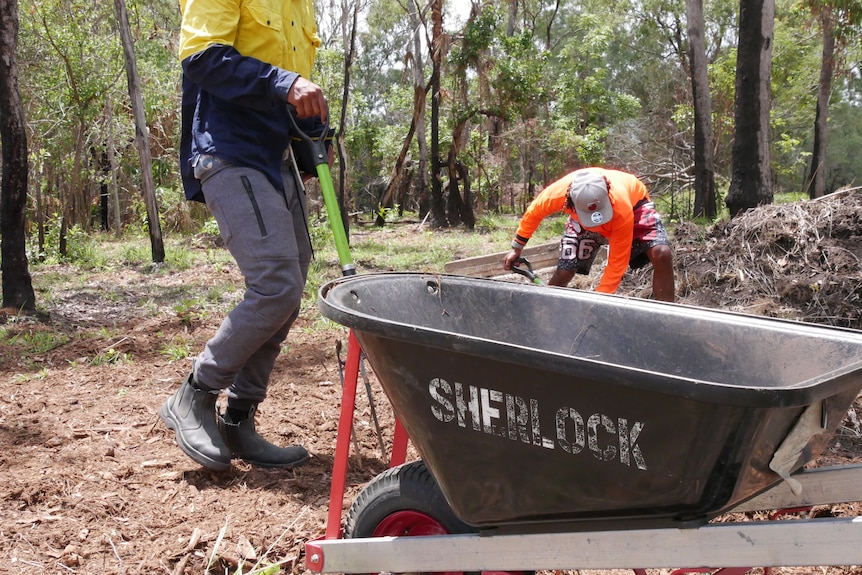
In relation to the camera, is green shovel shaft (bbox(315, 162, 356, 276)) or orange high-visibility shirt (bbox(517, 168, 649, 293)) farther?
orange high-visibility shirt (bbox(517, 168, 649, 293))

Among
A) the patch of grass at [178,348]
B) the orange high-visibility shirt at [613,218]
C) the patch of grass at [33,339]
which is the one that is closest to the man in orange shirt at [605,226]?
the orange high-visibility shirt at [613,218]

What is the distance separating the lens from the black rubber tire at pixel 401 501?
1947mm

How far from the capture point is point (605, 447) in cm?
157

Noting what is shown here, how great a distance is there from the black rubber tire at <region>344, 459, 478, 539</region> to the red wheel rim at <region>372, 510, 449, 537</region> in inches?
0.5

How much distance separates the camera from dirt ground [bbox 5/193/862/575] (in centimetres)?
239

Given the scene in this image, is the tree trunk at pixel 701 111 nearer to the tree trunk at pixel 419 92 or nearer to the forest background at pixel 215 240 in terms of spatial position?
the forest background at pixel 215 240

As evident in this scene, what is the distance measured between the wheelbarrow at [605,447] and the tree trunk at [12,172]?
16.3 feet

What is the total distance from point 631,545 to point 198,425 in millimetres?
1762

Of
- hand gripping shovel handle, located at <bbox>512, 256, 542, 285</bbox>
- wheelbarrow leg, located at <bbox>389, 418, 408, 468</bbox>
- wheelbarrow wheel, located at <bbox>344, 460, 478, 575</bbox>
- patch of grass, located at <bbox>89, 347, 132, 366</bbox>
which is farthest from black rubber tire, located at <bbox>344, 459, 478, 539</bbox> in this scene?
patch of grass, located at <bbox>89, 347, 132, 366</bbox>

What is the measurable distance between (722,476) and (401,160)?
1691 centimetres

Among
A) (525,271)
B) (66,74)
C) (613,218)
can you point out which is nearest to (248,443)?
(525,271)

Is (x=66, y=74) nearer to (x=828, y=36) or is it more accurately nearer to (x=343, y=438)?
(x=343, y=438)

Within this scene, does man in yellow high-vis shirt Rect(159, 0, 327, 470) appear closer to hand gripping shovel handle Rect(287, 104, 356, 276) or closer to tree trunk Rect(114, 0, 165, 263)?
hand gripping shovel handle Rect(287, 104, 356, 276)

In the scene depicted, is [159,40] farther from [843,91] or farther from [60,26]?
[843,91]
